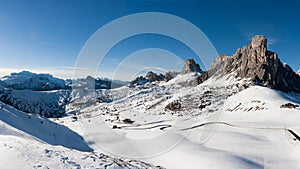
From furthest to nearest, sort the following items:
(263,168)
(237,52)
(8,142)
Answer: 1. (237,52)
2. (263,168)
3. (8,142)

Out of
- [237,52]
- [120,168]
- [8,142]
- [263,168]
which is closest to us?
[120,168]

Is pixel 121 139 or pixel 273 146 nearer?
pixel 273 146

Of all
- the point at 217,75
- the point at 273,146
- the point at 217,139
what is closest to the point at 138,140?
the point at 217,139

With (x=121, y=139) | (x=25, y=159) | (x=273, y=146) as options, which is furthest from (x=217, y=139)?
(x=25, y=159)

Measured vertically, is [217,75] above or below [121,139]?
above

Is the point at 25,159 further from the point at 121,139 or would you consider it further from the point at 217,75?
the point at 217,75

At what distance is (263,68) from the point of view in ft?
337

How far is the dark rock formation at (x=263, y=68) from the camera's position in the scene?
3981 inches

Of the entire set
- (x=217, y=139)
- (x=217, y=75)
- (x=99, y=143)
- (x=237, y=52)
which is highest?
(x=237, y=52)

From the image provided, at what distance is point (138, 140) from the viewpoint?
72.7 feet

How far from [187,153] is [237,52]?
13167 centimetres

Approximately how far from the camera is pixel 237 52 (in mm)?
131750

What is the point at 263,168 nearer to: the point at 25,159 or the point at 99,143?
the point at 25,159

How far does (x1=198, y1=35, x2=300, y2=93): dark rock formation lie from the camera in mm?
101125
